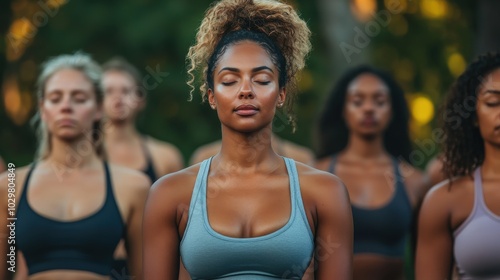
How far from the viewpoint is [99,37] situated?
17109mm

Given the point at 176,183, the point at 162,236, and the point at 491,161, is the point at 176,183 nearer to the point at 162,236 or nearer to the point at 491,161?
the point at 162,236

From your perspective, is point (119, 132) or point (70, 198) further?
point (119, 132)

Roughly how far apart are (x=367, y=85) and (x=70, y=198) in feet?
11.2

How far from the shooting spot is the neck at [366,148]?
10289mm

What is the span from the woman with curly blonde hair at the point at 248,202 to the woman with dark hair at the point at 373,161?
321 cm

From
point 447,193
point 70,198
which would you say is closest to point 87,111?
point 70,198

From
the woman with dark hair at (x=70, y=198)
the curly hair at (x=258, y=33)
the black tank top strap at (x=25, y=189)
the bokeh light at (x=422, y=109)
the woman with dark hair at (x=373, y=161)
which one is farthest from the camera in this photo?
the bokeh light at (x=422, y=109)

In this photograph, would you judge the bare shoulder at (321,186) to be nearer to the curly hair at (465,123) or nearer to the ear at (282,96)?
the ear at (282,96)

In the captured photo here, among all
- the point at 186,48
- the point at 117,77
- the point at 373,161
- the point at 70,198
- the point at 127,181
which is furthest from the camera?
the point at 186,48

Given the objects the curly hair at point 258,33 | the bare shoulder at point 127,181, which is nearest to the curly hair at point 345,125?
the bare shoulder at point 127,181

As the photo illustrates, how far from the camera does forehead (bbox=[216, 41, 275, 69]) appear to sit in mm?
6141

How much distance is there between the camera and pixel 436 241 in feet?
22.7

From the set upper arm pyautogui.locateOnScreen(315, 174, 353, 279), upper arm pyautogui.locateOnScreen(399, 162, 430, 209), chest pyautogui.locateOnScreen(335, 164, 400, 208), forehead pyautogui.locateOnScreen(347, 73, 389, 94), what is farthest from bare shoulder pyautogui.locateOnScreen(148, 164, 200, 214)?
forehead pyautogui.locateOnScreen(347, 73, 389, 94)

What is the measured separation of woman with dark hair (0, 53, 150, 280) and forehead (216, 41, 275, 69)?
202 cm
